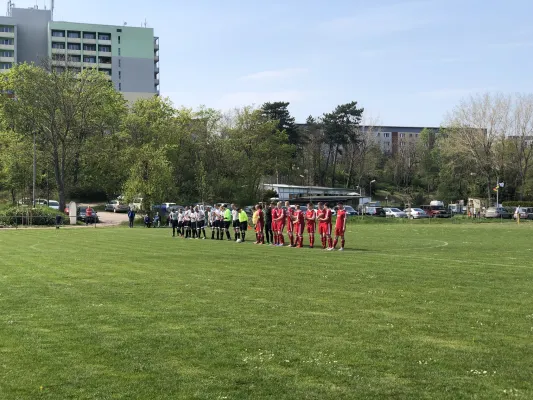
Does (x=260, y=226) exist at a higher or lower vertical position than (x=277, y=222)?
lower

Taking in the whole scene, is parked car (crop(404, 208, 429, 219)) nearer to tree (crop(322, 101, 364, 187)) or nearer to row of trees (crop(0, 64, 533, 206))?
row of trees (crop(0, 64, 533, 206))

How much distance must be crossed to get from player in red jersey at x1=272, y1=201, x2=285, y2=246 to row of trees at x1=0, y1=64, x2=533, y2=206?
2869 centimetres

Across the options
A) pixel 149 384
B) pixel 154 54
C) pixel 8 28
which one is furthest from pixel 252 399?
pixel 154 54

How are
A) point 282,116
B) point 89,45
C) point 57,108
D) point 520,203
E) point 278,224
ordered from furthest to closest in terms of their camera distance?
point 89,45 < point 282,116 < point 520,203 < point 57,108 < point 278,224

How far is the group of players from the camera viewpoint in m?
26.5

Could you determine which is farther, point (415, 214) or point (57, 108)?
point (415, 214)

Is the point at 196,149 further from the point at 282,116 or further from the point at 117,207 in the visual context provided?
the point at 282,116

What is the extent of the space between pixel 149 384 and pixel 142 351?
4.51 feet

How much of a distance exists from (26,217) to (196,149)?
1257 inches

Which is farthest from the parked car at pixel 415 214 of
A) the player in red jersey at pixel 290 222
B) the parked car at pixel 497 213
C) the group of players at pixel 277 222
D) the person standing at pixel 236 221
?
the player in red jersey at pixel 290 222

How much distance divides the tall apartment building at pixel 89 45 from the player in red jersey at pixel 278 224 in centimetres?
9977

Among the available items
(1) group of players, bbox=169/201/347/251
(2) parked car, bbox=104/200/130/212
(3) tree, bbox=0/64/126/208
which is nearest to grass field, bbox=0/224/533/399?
(1) group of players, bbox=169/201/347/251

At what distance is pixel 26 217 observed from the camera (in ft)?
169

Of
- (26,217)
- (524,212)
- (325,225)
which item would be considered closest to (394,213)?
(524,212)
